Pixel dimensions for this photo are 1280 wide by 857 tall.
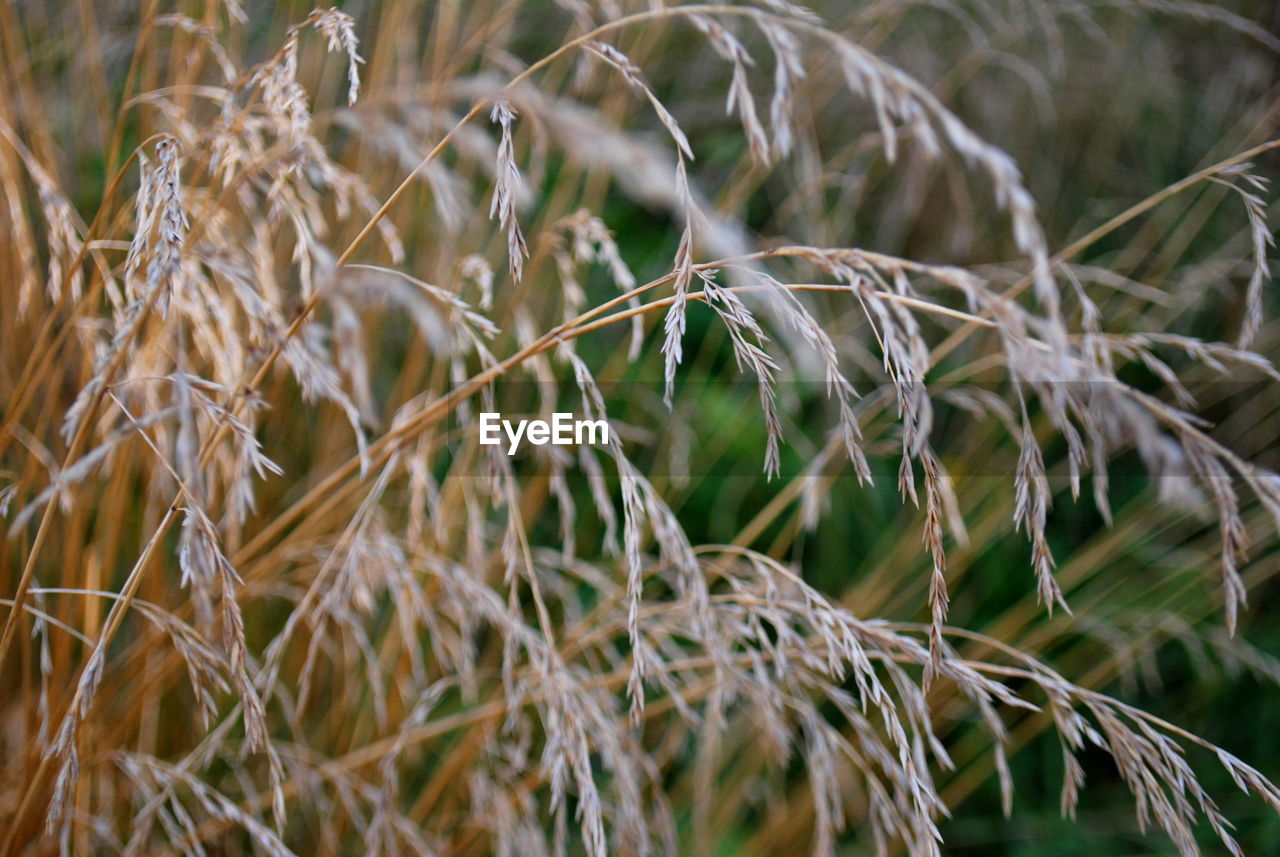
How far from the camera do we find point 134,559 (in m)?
1.22

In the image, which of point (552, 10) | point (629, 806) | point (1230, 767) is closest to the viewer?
point (1230, 767)

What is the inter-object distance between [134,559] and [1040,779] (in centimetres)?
143

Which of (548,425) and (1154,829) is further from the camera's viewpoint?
(1154,829)

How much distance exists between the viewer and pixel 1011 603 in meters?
1.61

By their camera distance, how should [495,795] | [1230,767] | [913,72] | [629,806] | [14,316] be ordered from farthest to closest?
[913,72], [14,316], [495,795], [629,806], [1230,767]

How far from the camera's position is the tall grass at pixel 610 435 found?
2.04ft

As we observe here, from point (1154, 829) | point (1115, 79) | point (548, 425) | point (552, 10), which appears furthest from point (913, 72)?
point (1154, 829)

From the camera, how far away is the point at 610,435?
26.2 inches

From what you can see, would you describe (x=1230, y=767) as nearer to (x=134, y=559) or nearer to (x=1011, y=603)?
(x=1011, y=603)

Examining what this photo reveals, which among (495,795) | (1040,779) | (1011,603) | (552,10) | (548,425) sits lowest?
(1040,779)

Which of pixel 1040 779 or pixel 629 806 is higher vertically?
pixel 629 806

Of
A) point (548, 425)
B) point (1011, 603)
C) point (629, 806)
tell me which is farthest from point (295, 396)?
point (1011, 603)

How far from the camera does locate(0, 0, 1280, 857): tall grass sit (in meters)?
0.62

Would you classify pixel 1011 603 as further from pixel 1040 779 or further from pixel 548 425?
pixel 548 425
